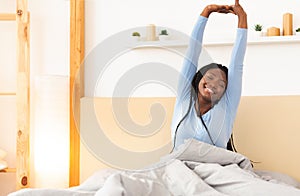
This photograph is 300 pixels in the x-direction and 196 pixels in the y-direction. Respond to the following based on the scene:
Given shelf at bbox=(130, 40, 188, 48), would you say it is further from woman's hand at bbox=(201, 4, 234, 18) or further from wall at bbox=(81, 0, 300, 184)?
woman's hand at bbox=(201, 4, 234, 18)

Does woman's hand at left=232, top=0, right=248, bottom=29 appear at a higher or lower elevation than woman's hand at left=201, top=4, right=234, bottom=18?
lower

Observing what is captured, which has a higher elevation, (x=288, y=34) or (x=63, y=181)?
(x=288, y=34)

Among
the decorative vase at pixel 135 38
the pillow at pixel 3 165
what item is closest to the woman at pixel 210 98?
the decorative vase at pixel 135 38

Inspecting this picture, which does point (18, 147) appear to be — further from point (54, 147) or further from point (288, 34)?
point (288, 34)

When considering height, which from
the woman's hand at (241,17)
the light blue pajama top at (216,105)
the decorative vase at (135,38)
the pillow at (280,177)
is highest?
the woman's hand at (241,17)

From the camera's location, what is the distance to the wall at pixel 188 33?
277cm

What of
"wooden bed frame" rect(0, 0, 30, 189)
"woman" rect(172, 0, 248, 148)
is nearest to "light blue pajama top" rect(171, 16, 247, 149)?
"woman" rect(172, 0, 248, 148)

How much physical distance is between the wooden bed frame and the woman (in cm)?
87

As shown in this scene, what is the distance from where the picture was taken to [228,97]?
A: 2.47 m

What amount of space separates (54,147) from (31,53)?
658 millimetres

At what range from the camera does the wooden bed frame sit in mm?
2752

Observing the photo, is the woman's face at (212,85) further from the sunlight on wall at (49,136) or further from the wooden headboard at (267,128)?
the sunlight on wall at (49,136)

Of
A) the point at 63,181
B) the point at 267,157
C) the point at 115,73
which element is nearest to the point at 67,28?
the point at 115,73

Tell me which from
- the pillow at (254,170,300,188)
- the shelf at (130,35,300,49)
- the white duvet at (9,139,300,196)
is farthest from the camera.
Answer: the shelf at (130,35,300,49)
